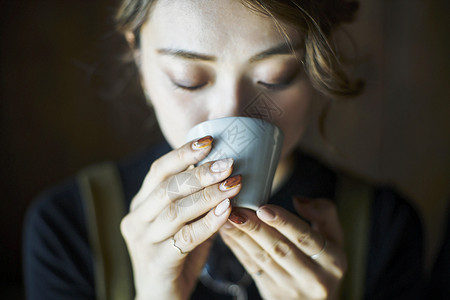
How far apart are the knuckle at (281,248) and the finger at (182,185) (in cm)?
12

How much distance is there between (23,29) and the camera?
73cm

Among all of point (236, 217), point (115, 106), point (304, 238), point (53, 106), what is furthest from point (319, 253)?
point (53, 106)

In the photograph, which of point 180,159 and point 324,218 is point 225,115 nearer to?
point 180,159

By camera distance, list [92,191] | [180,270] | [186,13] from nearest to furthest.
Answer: [186,13] → [180,270] → [92,191]

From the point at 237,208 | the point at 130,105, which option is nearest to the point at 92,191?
the point at 130,105

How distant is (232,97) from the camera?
1.21ft

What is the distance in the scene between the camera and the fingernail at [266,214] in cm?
37

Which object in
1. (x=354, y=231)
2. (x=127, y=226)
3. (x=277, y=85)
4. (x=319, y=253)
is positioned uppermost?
(x=277, y=85)

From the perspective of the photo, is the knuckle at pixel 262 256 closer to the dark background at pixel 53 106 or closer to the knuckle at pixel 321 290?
the knuckle at pixel 321 290

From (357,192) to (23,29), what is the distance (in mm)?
686

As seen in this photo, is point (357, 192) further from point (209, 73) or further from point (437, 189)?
point (209, 73)

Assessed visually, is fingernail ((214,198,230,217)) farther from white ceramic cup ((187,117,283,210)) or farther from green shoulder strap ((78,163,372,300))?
green shoulder strap ((78,163,372,300))

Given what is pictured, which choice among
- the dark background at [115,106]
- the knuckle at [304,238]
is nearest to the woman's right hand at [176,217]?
the knuckle at [304,238]

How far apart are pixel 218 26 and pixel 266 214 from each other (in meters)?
0.18
